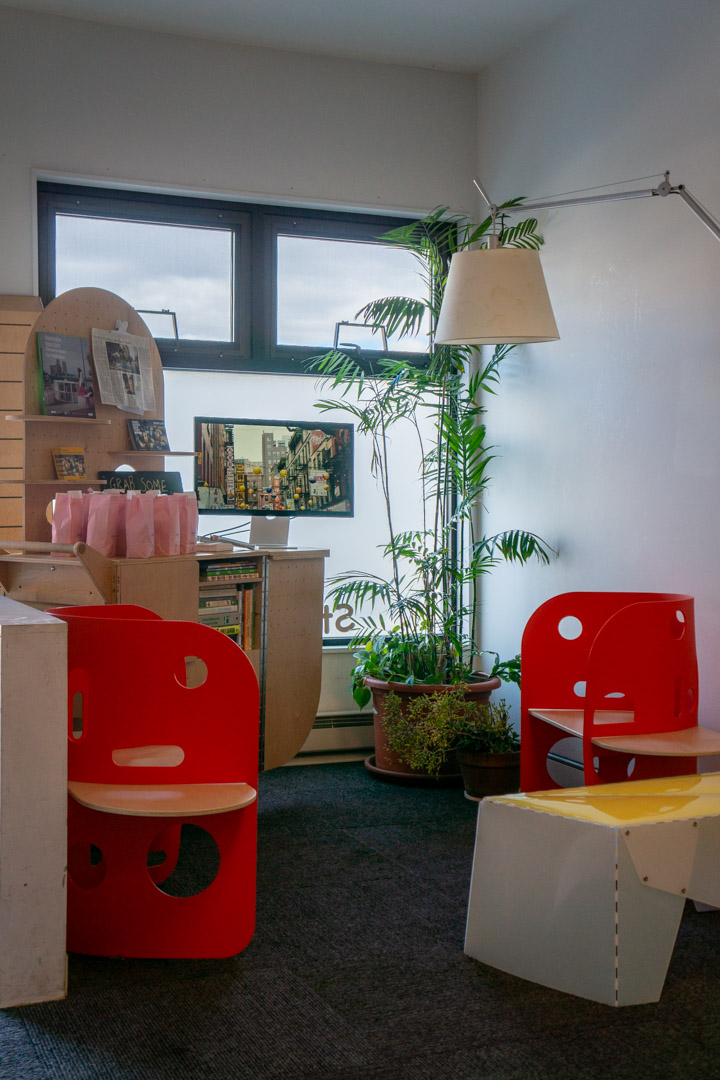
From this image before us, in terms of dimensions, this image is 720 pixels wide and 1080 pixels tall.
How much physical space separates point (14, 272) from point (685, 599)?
9.95 ft

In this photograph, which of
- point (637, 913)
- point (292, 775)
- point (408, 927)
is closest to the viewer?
point (637, 913)

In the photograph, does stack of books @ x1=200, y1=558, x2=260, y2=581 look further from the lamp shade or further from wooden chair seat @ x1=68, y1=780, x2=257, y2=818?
wooden chair seat @ x1=68, y1=780, x2=257, y2=818

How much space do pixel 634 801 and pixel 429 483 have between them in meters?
2.63

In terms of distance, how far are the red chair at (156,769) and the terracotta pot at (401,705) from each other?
1.75m

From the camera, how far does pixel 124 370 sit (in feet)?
13.3

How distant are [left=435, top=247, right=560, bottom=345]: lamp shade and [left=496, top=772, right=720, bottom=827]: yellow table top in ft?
4.95

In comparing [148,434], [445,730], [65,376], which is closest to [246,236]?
[148,434]

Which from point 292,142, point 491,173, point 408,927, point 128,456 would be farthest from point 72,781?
point 491,173

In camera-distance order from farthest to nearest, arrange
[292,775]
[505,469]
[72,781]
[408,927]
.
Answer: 1. [505,469]
2. [292,775]
3. [408,927]
4. [72,781]

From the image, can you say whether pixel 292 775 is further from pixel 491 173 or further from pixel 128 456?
pixel 491 173

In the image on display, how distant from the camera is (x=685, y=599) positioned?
10.6 feet

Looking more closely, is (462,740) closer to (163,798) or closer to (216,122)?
(163,798)

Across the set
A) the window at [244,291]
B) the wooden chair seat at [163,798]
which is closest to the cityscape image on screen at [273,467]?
the window at [244,291]

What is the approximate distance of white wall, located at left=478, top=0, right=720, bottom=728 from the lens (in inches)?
135
